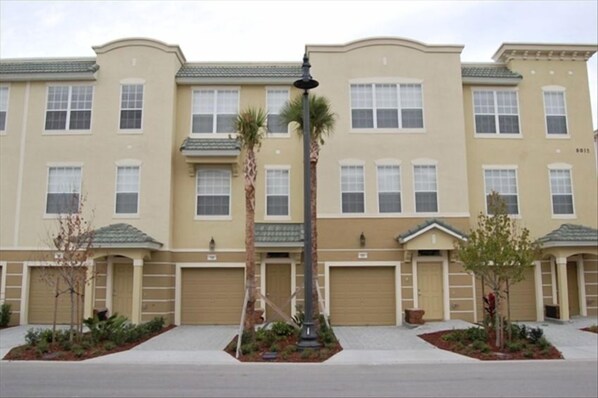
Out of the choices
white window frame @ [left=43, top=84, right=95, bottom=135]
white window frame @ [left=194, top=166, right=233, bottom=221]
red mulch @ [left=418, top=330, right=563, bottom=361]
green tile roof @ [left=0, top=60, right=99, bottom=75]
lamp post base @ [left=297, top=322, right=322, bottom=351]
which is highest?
green tile roof @ [left=0, top=60, right=99, bottom=75]

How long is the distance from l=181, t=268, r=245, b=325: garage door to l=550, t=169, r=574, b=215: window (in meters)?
13.0

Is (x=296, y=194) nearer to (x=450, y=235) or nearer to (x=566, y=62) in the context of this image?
(x=450, y=235)

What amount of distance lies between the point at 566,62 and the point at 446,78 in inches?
216

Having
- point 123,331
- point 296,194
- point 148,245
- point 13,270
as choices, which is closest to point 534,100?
point 296,194

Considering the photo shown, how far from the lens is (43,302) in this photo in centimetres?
2036

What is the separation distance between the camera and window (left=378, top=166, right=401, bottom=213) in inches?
813

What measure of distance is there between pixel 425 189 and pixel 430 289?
389 centimetres

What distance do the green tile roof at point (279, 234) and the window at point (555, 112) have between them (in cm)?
1126

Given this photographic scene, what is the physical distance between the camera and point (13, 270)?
20250 mm

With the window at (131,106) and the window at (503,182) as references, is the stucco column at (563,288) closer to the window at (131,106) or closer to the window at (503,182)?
the window at (503,182)

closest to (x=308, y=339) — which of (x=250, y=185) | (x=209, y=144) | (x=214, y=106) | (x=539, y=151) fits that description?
(x=250, y=185)

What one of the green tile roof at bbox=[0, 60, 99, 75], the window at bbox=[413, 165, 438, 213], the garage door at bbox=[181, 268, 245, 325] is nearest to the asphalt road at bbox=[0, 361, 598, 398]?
the garage door at bbox=[181, 268, 245, 325]

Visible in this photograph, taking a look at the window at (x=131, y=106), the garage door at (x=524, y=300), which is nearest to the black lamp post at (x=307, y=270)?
the window at (x=131, y=106)

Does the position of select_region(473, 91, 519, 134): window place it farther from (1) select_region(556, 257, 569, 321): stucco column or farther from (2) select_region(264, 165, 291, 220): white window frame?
(2) select_region(264, 165, 291, 220): white window frame
